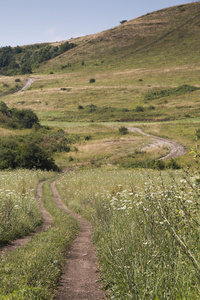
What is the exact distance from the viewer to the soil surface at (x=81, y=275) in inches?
200

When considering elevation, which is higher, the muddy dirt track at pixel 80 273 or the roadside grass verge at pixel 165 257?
the roadside grass verge at pixel 165 257

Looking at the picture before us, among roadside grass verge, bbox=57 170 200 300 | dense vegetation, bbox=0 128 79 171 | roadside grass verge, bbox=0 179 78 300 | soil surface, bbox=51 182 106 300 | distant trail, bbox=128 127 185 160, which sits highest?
roadside grass verge, bbox=57 170 200 300

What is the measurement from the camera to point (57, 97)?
107062mm

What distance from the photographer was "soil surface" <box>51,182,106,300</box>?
200 inches

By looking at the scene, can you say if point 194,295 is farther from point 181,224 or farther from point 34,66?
point 34,66

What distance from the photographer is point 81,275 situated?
20.3 feet

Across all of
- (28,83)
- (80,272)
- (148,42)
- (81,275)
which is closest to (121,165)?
(80,272)

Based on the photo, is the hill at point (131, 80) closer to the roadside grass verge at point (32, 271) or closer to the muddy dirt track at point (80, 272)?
the muddy dirt track at point (80, 272)

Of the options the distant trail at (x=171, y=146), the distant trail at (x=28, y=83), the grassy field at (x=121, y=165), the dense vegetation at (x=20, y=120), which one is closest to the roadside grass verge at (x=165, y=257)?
the grassy field at (x=121, y=165)

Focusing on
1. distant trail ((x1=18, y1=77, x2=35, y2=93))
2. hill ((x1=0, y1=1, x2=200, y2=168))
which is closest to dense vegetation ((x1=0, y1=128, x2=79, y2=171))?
hill ((x1=0, y1=1, x2=200, y2=168))

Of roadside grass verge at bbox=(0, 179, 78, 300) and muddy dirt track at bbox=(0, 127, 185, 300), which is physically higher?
roadside grass verge at bbox=(0, 179, 78, 300)

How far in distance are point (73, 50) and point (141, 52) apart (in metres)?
40.1

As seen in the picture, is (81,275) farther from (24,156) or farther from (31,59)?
(31,59)

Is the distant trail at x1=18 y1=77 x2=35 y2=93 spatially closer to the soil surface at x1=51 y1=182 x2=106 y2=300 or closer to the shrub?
the shrub
